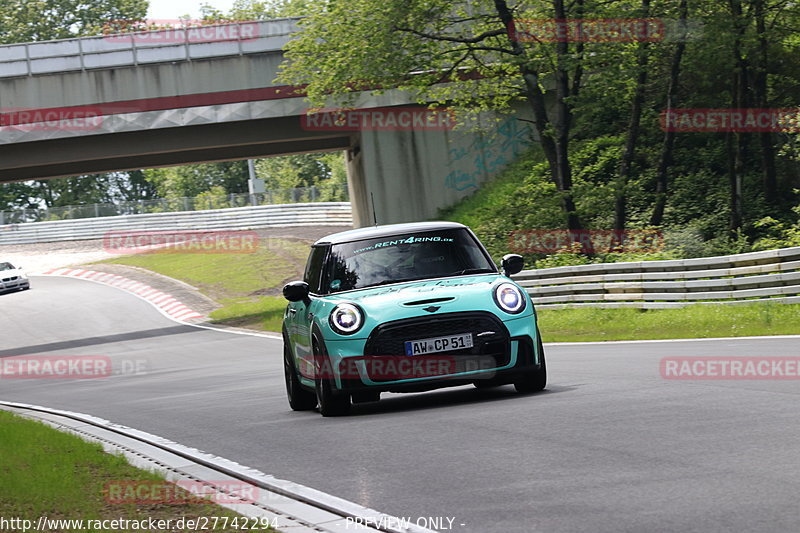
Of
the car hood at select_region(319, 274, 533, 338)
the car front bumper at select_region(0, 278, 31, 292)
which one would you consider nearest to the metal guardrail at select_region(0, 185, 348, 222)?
the car front bumper at select_region(0, 278, 31, 292)

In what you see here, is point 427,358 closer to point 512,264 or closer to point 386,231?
point 512,264

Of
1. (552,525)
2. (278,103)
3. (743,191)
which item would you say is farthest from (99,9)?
(552,525)

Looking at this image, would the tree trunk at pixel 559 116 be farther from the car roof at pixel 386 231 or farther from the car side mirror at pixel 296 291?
the car side mirror at pixel 296 291

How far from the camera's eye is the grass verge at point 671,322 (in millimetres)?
17672

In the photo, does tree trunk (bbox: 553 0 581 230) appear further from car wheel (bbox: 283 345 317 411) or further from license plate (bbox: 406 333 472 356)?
license plate (bbox: 406 333 472 356)

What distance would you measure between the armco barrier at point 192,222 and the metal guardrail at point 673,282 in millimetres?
41420

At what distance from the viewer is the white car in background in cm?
4959

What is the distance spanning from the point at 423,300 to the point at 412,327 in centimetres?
26

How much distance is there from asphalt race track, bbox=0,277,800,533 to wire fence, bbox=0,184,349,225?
5653cm

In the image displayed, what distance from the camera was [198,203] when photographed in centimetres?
7381

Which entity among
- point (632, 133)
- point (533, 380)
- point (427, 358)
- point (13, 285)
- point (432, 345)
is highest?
point (632, 133)

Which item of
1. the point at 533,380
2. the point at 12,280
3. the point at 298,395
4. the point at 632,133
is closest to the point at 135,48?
the point at 632,133

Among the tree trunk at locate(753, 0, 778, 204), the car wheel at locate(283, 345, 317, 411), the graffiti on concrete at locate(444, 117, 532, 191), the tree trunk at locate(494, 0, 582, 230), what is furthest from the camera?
the graffiti on concrete at locate(444, 117, 532, 191)

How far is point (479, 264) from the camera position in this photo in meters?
11.1
